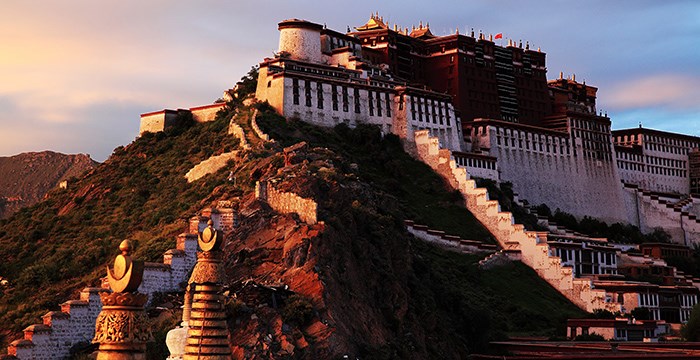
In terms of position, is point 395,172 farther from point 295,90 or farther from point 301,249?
point 301,249

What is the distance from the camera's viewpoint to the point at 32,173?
109625 millimetres

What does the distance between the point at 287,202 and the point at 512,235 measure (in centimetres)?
3696

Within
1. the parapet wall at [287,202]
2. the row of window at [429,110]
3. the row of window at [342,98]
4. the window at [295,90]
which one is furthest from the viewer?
the row of window at [429,110]

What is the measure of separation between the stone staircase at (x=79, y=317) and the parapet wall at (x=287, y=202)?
634cm

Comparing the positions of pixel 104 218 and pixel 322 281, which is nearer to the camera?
pixel 322 281

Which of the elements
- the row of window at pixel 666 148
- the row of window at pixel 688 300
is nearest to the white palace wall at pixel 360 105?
the row of window at pixel 688 300

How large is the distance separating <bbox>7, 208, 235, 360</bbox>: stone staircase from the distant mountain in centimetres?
5947

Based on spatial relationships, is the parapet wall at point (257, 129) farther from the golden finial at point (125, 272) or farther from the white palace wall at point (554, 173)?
the golden finial at point (125, 272)

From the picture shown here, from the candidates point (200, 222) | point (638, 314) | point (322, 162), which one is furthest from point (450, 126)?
point (200, 222)

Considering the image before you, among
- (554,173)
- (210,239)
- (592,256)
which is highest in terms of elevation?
(554,173)

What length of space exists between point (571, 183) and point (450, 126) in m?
13.9

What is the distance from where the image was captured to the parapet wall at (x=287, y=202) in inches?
2076

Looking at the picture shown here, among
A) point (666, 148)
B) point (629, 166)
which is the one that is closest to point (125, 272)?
point (629, 166)

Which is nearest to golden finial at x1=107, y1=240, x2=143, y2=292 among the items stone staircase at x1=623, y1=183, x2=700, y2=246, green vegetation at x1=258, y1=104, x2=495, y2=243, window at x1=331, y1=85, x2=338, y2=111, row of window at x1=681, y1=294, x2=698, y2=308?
green vegetation at x1=258, y1=104, x2=495, y2=243
